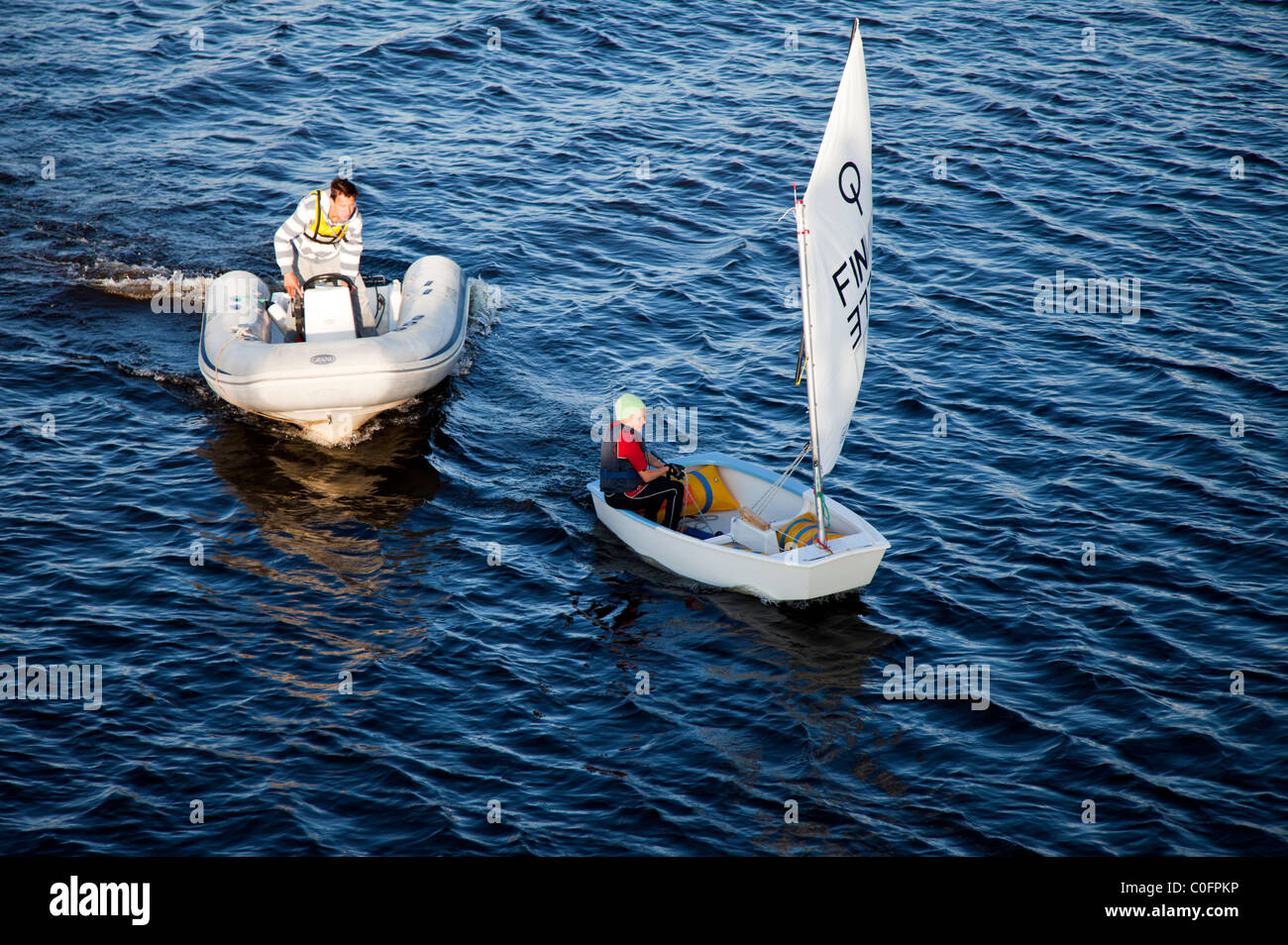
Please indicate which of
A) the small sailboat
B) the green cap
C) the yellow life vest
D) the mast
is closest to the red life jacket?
Answer: the green cap

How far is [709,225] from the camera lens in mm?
17625

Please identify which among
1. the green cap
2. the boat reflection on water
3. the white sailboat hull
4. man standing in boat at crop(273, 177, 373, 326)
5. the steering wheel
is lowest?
the boat reflection on water

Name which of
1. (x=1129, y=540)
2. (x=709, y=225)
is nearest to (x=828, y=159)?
(x=1129, y=540)

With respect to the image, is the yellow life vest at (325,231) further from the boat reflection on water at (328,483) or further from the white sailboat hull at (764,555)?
the white sailboat hull at (764,555)

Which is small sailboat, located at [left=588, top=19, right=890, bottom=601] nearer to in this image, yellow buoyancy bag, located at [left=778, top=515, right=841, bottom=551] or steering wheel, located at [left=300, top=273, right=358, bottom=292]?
yellow buoyancy bag, located at [left=778, top=515, right=841, bottom=551]

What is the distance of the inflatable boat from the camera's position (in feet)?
38.5

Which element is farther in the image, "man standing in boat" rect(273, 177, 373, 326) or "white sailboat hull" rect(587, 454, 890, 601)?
"man standing in boat" rect(273, 177, 373, 326)

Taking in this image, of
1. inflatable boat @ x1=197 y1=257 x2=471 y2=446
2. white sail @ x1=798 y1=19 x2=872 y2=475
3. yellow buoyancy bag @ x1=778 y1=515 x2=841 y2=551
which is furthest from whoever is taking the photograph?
inflatable boat @ x1=197 y1=257 x2=471 y2=446

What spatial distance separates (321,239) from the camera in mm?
12688

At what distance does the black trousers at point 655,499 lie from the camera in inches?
428

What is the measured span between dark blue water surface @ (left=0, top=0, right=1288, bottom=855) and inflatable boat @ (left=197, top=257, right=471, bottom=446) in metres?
0.61

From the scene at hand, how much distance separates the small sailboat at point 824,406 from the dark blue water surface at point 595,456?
1.12ft

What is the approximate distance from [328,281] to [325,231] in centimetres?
55

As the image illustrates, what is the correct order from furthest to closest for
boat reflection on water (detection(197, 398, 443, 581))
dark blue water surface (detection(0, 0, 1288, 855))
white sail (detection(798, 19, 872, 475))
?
boat reflection on water (detection(197, 398, 443, 581))
white sail (detection(798, 19, 872, 475))
dark blue water surface (detection(0, 0, 1288, 855))
